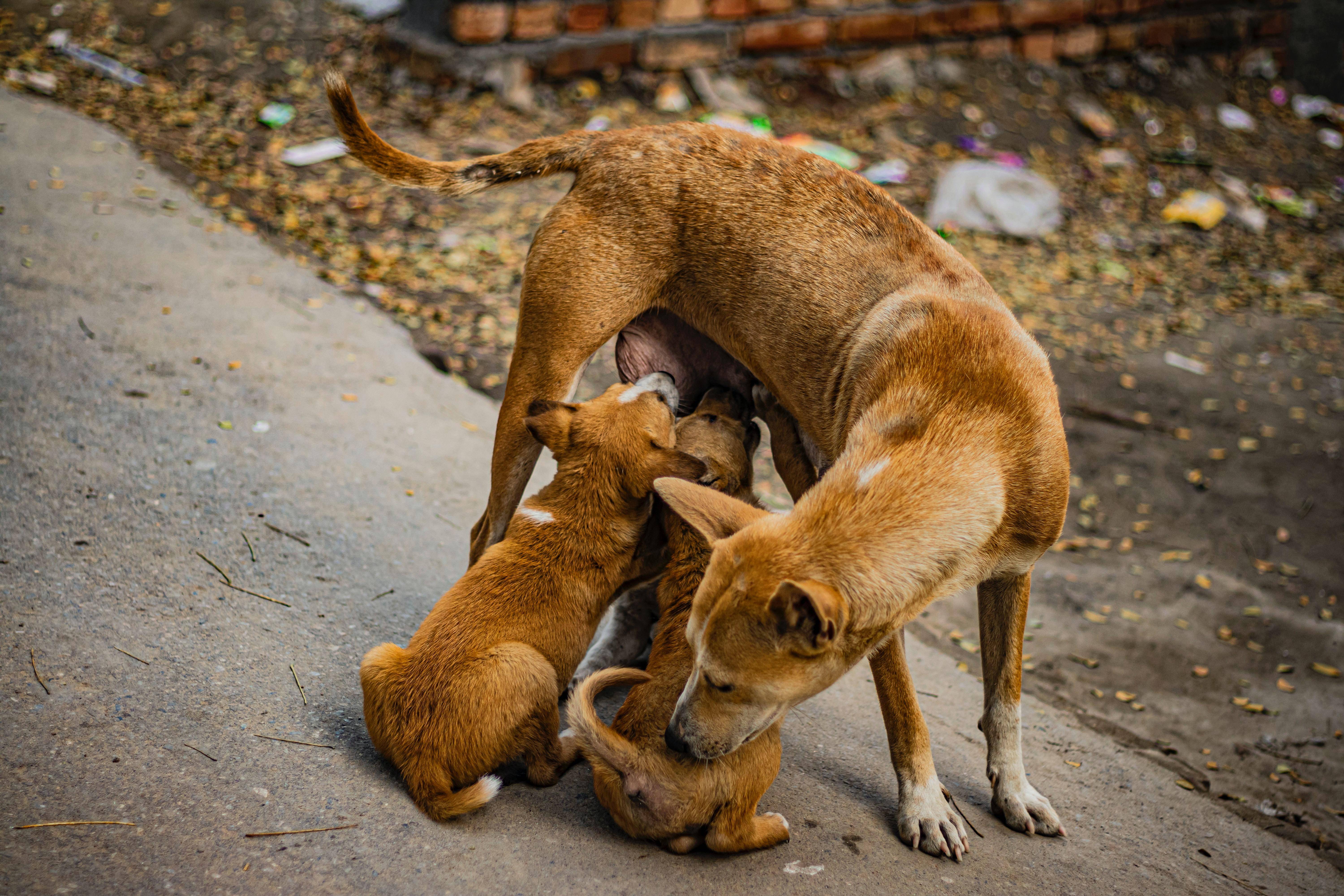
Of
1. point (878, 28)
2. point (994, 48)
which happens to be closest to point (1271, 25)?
point (994, 48)

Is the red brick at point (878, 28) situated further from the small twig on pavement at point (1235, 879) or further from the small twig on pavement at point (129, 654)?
the small twig on pavement at point (129, 654)

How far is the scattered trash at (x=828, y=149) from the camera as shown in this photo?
26.5 feet

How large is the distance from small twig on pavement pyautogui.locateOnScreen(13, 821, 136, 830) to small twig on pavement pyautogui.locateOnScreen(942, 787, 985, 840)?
2.25 m

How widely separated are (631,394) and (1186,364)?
568cm

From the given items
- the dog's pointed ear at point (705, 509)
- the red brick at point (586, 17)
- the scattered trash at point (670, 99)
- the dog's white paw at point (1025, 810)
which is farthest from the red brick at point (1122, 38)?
the dog's pointed ear at point (705, 509)

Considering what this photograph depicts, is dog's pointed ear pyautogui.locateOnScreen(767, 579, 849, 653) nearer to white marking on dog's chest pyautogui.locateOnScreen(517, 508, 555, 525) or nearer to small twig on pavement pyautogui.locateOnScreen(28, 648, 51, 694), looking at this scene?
white marking on dog's chest pyautogui.locateOnScreen(517, 508, 555, 525)

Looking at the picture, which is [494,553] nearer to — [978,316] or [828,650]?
[828,650]

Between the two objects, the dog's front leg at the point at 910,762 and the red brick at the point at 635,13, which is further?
the red brick at the point at 635,13

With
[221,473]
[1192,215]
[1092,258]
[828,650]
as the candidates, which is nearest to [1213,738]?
[828,650]

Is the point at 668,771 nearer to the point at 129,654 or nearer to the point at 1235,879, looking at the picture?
the point at 129,654

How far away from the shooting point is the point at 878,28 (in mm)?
9391

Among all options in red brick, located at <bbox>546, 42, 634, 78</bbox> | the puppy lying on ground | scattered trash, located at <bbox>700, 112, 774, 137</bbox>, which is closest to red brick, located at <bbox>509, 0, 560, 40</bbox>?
red brick, located at <bbox>546, 42, 634, 78</bbox>

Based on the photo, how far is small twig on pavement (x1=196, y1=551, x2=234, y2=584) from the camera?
335cm

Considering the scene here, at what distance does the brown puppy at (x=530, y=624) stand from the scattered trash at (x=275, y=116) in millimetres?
5695
